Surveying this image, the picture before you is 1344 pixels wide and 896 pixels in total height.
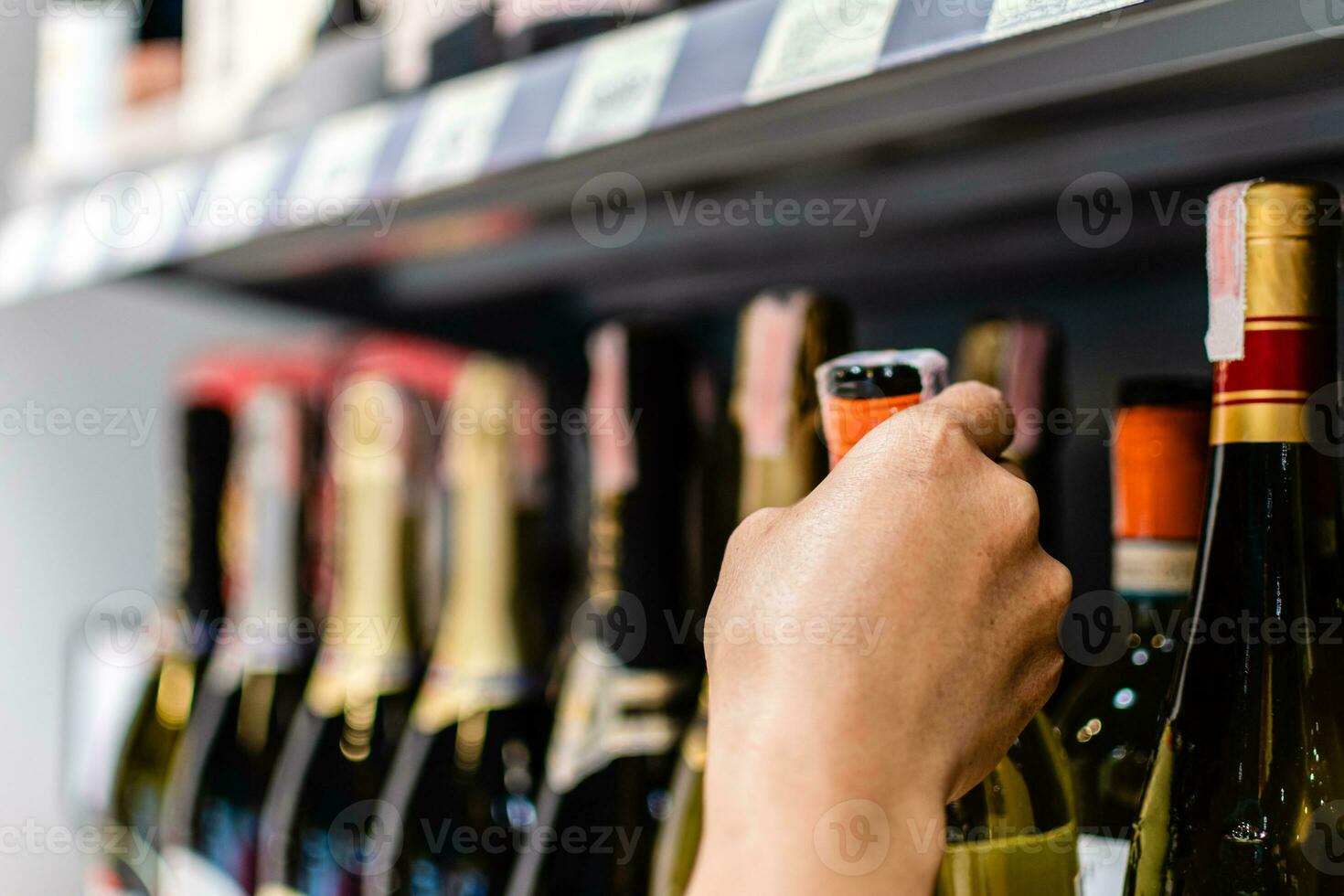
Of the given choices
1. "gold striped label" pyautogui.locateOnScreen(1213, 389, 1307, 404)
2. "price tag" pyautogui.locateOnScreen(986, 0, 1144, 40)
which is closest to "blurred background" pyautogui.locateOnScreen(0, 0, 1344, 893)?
"price tag" pyautogui.locateOnScreen(986, 0, 1144, 40)

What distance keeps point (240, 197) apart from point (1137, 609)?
1.73 feet

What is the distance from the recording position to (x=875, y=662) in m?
0.30

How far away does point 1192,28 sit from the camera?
371mm

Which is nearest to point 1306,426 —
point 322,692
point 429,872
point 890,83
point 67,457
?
point 890,83

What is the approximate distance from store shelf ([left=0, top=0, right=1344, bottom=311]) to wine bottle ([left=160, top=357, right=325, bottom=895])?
140mm

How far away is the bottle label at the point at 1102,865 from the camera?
1.51 feet

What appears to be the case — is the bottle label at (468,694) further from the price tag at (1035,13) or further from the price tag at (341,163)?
the price tag at (1035,13)

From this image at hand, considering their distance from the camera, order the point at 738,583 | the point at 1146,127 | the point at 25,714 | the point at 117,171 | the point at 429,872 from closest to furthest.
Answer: the point at 738,583, the point at 1146,127, the point at 429,872, the point at 117,171, the point at 25,714

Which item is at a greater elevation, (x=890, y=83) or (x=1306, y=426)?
(x=890, y=83)

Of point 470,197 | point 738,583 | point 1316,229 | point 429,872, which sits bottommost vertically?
point 429,872

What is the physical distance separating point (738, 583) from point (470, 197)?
40 cm

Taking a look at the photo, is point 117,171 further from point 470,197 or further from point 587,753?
point 587,753

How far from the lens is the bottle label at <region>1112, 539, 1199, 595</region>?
1.61ft

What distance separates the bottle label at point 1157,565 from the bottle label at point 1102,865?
0.34ft
